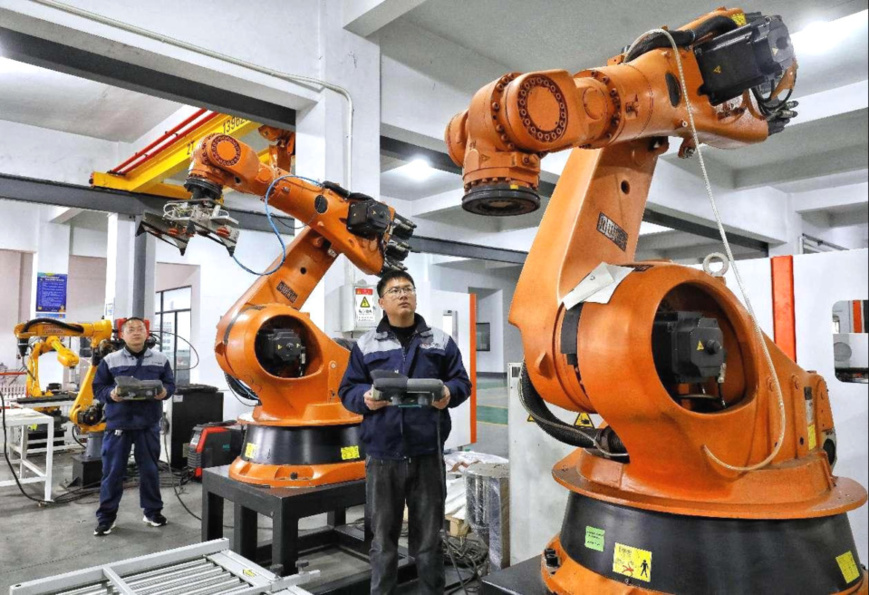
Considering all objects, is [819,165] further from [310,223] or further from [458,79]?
[310,223]

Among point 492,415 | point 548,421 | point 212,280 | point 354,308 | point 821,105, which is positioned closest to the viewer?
point 548,421

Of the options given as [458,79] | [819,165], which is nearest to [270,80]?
[458,79]

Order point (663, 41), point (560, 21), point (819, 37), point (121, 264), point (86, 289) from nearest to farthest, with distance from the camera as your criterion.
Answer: point (663, 41) < point (560, 21) < point (819, 37) < point (121, 264) < point (86, 289)

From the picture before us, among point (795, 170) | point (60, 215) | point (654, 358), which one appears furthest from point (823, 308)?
point (60, 215)

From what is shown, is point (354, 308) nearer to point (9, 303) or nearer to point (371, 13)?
point (371, 13)

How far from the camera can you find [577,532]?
151 centimetres

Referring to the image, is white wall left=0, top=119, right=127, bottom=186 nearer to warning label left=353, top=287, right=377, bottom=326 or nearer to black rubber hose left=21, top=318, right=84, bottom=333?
black rubber hose left=21, top=318, right=84, bottom=333

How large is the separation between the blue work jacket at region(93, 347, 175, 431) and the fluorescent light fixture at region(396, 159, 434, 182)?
4453mm

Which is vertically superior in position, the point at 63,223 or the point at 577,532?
the point at 63,223

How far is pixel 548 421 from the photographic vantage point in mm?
1603

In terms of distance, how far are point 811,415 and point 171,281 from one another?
1153 cm

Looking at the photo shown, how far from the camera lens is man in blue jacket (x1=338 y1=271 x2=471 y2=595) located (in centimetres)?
261

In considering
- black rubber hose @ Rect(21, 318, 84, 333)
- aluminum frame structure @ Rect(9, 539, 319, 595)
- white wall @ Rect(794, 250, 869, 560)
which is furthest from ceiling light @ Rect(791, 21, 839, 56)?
black rubber hose @ Rect(21, 318, 84, 333)

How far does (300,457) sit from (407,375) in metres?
0.85
